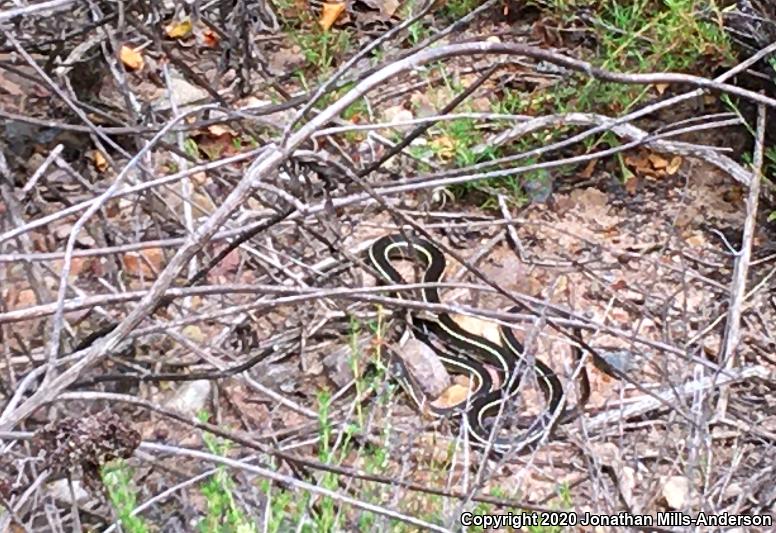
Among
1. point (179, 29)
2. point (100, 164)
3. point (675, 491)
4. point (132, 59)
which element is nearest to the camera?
point (675, 491)

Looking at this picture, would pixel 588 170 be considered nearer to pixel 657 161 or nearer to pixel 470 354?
pixel 657 161

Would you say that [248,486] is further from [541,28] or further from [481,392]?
[541,28]

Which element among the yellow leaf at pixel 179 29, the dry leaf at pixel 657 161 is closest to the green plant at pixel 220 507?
the dry leaf at pixel 657 161

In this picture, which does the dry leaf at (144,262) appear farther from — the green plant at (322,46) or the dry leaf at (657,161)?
the dry leaf at (657,161)

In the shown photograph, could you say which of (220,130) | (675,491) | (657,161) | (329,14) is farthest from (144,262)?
(657,161)

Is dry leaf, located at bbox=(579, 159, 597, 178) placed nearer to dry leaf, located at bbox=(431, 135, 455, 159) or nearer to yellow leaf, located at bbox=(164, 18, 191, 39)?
dry leaf, located at bbox=(431, 135, 455, 159)

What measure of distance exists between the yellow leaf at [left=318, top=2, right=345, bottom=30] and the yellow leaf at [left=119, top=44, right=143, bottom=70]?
70 centimetres

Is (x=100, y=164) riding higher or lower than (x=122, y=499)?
higher

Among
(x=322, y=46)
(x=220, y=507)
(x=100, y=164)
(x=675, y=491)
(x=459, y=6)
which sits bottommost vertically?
(x=675, y=491)

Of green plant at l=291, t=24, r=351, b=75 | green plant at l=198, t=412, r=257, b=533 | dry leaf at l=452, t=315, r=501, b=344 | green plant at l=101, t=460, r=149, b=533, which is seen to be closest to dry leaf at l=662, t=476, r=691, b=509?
dry leaf at l=452, t=315, r=501, b=344

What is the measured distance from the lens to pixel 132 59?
378 centimetres

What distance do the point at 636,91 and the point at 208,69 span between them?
5.20ft

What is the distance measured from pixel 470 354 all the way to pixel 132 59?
5.51 ft

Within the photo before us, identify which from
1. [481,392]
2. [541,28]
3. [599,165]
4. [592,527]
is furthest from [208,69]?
[592,527]
